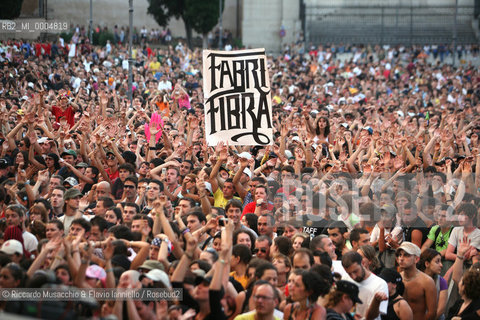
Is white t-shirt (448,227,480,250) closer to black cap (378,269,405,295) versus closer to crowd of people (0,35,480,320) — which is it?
crowd of people (0,35,480,320)

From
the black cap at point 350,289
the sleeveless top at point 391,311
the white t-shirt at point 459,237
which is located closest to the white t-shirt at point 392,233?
the white t-shirt at point 459,237

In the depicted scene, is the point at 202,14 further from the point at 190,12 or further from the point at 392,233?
the point at 392,233

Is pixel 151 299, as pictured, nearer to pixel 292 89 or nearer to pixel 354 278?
A: pixel 354 278

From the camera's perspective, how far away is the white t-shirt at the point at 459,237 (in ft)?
27.9

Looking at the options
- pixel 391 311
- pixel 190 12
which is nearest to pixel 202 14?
pixel 190 12

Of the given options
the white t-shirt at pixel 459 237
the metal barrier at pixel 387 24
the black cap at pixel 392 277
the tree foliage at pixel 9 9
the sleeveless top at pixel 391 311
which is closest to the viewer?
the sleeveless top at pixel 391 311

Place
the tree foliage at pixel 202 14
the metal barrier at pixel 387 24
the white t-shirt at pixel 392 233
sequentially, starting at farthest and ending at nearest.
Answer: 1. the metal barrier at pixel 387 24
2. the tree foliage at pixel 202 14
3. the white t-shirt at pixel 392 233

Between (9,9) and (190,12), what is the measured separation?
1503 cm

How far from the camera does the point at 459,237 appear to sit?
8758 millimetres

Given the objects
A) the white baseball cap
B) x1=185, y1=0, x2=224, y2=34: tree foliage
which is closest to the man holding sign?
the white baseball cap

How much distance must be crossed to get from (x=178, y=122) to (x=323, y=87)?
12.9 m

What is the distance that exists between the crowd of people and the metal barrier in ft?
96.5

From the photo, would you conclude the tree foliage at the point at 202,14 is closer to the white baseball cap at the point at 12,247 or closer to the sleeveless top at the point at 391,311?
the white baseball cap at the point at 12,247

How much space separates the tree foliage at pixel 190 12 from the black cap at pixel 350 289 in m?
38.4
